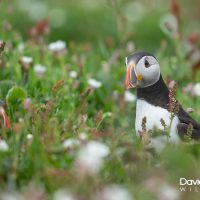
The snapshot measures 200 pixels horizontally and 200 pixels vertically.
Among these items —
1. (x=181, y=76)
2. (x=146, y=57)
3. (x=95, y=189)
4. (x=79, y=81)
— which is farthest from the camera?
(x=181, y=76)

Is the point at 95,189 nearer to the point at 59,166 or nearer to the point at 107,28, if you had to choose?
the point at 59,166

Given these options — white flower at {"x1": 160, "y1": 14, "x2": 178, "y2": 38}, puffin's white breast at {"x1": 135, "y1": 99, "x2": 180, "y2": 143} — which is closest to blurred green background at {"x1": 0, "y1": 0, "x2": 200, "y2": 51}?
white flower at {"x1": 160, "y1": 14, "x2": 178, "y2": 38}

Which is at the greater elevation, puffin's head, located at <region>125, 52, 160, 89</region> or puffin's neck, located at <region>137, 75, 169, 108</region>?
puffin's head, located at <region>125, 52, 160, 89</region>

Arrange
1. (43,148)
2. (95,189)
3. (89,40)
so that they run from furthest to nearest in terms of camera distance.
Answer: (89,40) → (43,148) → (95,189)

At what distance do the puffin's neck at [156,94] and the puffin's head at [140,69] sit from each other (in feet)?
0.19

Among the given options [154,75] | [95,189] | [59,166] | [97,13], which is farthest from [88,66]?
[97,13]

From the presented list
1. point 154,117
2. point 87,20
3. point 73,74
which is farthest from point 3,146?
point 87,20

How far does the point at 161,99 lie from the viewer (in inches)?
200

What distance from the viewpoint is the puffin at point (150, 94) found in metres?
4.89

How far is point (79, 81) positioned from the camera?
6.50 metres

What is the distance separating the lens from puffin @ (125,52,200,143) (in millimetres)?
4895

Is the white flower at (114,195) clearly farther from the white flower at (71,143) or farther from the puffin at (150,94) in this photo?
the puffin at (150,94)

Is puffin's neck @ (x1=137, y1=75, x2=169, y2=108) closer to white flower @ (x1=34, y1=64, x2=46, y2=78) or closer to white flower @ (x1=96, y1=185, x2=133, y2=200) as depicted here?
white flower @ (x1=34, y1=64, x2=46, y2=78)

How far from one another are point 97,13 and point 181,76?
5571 millimetres
